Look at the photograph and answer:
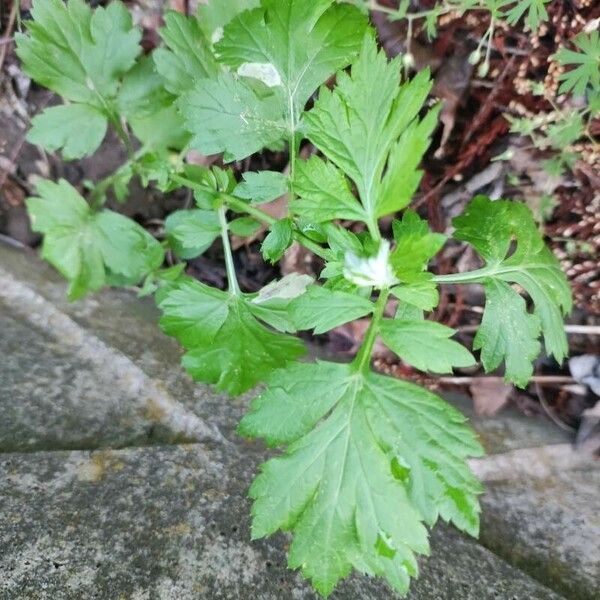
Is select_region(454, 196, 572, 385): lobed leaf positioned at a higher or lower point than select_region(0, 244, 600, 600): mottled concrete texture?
higher

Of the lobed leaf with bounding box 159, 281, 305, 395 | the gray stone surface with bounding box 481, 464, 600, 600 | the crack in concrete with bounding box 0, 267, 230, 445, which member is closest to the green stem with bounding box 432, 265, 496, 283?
the lobed leaf with bounding box 159, 281, 305, 395

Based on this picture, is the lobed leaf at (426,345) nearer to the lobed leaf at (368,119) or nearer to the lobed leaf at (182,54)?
the lobed leaf at (368,119)

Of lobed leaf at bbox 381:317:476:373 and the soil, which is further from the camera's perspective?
the soil

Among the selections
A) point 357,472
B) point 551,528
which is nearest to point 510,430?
point 551,528

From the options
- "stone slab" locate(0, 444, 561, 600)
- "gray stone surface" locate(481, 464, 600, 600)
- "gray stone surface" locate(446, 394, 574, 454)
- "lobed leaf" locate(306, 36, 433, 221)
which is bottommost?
"stone slab" locate(0, 444, 561, 600)

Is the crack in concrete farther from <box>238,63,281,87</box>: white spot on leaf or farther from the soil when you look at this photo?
<box>238,63,281,87</box>: white spot on leaf

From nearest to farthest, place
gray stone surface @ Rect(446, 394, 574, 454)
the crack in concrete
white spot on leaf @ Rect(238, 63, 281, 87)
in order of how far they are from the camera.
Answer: white spot on leaf @ Rect(238, 63, 281, 87)
the crack in concrete
gray stone surface @ Rect(446, 394, 574, 454)

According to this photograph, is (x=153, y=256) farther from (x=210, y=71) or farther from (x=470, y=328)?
(x=470, y=328)

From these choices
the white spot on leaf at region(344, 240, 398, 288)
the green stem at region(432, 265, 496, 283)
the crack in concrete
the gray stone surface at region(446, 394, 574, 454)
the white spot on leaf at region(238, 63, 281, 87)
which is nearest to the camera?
the white spot on leaf at region(344, 240, 398, 288)
